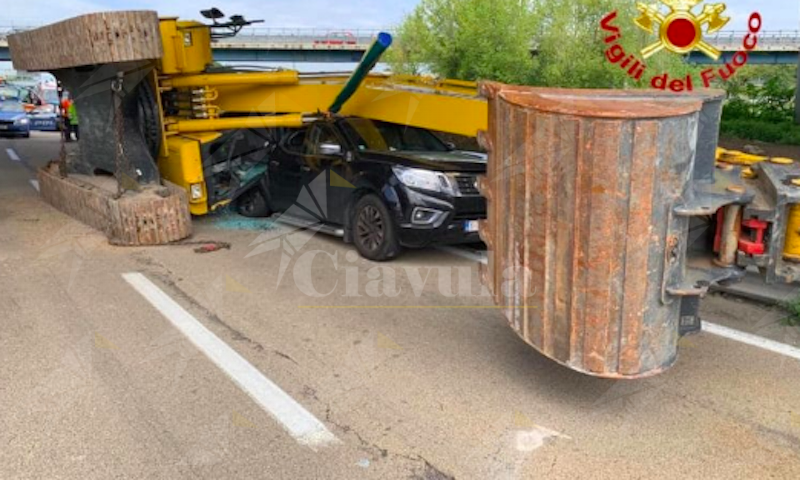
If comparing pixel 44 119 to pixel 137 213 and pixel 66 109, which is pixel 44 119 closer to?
pixel 66 109

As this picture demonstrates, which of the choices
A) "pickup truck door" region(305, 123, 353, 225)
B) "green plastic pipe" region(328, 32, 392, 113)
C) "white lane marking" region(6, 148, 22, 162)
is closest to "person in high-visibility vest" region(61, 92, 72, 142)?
"white lane marking" region(6, 148, 22, 162)

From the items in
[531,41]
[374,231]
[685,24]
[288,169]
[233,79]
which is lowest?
[374,231]

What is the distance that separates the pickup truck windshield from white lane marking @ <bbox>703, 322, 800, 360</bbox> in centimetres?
379

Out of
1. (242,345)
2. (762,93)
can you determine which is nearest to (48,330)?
(242,345)

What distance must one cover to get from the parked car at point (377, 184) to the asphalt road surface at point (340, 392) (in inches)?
24.9

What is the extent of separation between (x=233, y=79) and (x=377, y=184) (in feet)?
9.95

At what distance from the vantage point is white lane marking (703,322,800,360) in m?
4.77

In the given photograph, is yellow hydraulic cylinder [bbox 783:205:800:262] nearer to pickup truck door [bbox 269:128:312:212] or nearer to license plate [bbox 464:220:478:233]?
license plate [bbox 464:220:478:233]

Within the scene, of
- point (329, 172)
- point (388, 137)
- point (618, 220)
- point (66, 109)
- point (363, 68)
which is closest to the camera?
point (618, 220)

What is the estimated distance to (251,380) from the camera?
4371mm

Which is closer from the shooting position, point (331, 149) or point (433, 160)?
point (433, 160)

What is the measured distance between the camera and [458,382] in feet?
14.3

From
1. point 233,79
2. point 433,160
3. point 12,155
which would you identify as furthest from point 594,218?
point 12,155

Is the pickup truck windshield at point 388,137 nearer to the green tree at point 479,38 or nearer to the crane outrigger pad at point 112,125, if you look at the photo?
the crane outrigger pad at point 112,125
